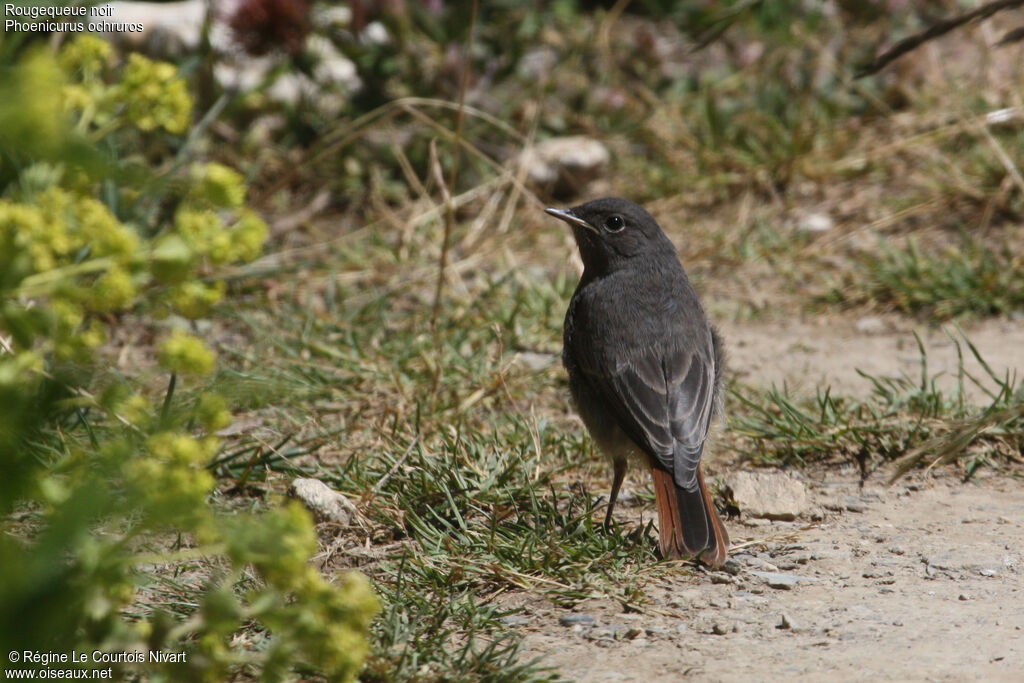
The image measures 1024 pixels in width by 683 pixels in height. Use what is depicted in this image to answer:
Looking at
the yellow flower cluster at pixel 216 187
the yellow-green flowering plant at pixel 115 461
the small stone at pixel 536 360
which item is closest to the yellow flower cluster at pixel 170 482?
the yellow-green flowering plant at pixel 115 461

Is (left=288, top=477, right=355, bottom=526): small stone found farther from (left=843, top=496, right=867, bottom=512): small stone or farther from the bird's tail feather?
Result: (left=843, top=496, right=867, bottom=512): small stone

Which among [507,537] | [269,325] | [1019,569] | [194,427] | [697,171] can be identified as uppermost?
[697,171]

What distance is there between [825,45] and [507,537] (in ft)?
18.7

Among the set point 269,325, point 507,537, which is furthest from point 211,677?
point 269,325

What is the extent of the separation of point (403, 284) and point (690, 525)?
2731 mm

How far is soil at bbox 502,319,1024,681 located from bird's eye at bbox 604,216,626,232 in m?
1.07

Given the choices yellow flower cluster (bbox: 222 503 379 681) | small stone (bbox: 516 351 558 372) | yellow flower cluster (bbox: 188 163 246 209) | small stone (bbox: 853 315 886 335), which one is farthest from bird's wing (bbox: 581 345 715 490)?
yellow flower cluster (bbox: 188 163 246 209)

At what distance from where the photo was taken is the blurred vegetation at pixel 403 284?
2.08 meters

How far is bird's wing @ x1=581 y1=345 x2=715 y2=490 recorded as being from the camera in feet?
12.6

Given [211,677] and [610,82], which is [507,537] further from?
[610,82]

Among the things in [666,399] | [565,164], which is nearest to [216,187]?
[666,399]

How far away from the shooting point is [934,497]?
411 centimetres

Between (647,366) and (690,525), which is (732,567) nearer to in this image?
(690,525)

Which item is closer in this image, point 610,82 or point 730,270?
point 730,270
